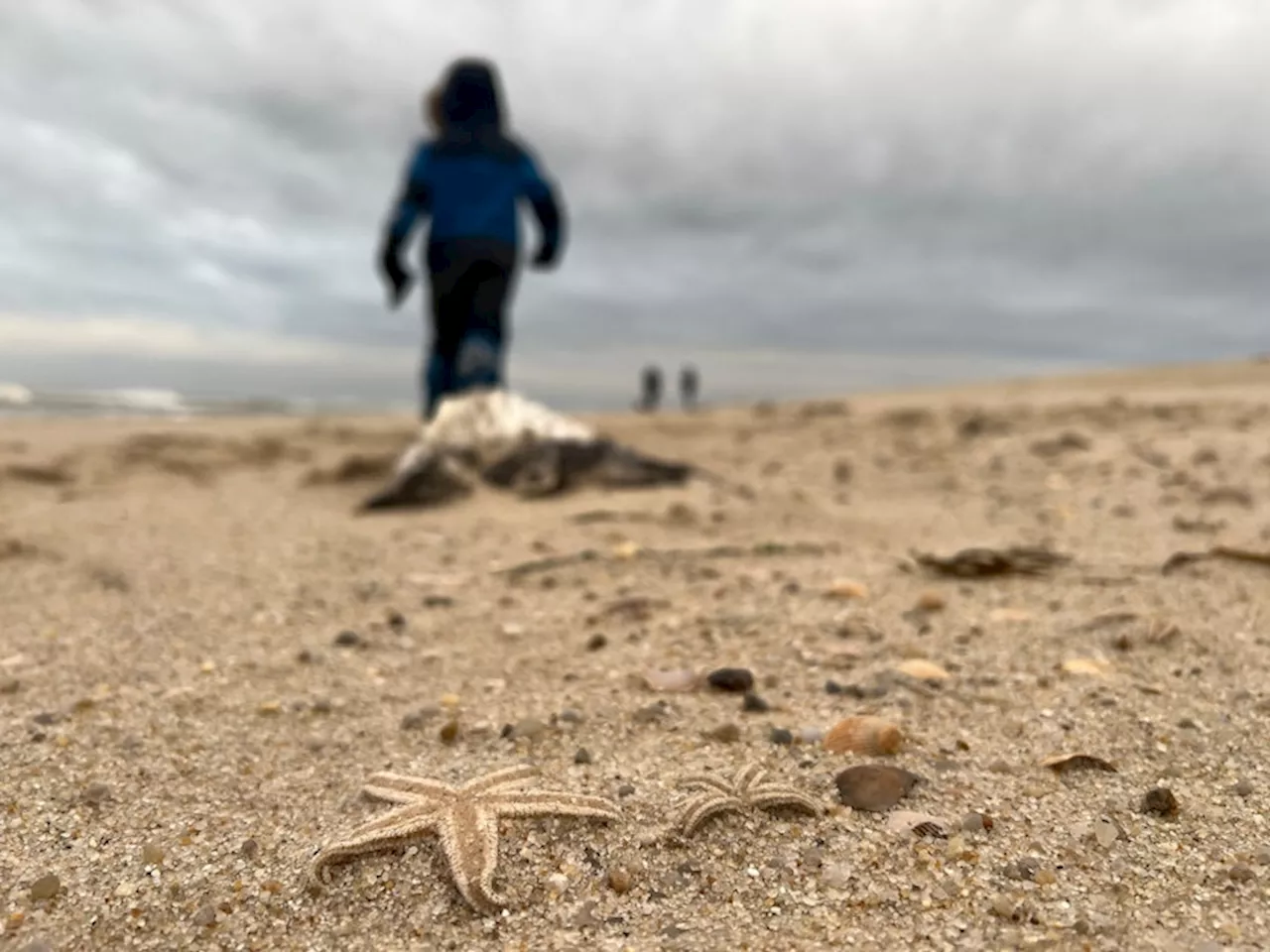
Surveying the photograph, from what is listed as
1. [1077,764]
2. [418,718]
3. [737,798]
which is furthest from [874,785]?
[418,718]

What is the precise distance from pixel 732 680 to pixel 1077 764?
78 centimetres

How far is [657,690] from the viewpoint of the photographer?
2.23 meters

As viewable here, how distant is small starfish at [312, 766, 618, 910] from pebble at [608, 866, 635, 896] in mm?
125

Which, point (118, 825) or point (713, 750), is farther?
point (713, 750)

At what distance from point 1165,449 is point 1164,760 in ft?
15.7

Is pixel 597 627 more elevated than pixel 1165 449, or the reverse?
pixel 1165 449

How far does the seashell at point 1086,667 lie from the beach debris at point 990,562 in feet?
2.88

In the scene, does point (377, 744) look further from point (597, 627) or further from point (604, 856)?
point (597, 627)

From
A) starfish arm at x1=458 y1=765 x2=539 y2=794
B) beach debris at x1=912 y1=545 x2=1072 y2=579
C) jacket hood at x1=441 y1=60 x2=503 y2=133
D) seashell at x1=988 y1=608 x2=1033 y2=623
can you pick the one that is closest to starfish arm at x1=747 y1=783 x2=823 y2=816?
starfish arm at x1=458 y1=765 x2=539 y2=794

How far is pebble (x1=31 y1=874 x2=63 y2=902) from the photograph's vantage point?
1.40 metres

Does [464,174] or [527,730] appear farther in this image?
[464,174]

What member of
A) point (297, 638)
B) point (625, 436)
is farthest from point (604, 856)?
point (625, 436)

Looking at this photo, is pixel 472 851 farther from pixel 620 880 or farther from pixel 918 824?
pixel 918 824

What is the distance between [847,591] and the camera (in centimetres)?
305
